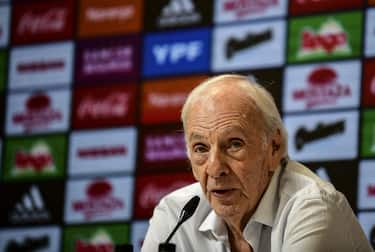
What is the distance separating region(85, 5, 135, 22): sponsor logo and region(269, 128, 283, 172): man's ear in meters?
2.79

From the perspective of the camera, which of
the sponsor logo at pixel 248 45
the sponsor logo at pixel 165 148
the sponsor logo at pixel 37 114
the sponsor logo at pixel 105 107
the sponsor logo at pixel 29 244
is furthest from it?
the sponsor logo at pixel 37 114

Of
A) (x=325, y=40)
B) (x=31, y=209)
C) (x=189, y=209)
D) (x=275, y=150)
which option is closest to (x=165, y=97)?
(x=325, y=40)

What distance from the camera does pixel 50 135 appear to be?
18.9 feet

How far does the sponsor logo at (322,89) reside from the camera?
488 cm

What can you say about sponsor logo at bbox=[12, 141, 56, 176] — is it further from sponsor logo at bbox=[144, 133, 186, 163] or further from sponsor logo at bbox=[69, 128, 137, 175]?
sponsor logo at bbox=[144, 133, 186, 163]

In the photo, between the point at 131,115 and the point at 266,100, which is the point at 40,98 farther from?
the point at 266,100

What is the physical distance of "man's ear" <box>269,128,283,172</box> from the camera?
302 cm

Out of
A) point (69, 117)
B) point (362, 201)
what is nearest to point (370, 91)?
point (362, 201)

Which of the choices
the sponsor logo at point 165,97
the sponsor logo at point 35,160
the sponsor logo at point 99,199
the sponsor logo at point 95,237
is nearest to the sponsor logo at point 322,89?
the sponsor logo at point 165,97

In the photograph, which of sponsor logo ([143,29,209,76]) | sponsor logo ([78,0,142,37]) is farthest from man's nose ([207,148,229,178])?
sponsor logo ([78,0,142,37])

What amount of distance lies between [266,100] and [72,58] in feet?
10.0

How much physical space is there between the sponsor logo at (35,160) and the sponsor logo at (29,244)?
432 mm

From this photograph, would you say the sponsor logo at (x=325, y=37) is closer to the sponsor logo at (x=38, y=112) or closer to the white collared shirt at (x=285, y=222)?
the sponsor logo at (x=38, y=112)

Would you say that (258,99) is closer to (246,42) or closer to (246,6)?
(246,42)
